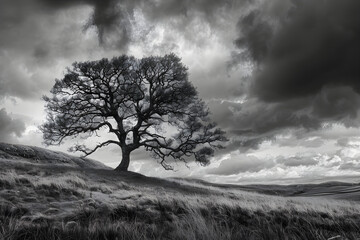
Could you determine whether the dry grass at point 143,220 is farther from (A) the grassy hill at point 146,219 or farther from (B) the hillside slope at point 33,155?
(B) the hillside slope at point 33,155

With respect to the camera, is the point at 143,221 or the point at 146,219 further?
the point at 146,219

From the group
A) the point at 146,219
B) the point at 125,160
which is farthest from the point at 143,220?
the point at 125,160

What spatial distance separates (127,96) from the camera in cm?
2406

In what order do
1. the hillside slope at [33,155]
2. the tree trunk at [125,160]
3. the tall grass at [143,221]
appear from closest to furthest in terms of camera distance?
the tall grass at [143,221] < the hillside slope at [33,155] < the tree trunk at [125,160]

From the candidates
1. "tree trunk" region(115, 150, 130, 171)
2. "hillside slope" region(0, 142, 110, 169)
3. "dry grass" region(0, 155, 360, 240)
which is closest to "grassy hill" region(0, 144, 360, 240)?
"dry grass" region(0, 155, 360, 240)

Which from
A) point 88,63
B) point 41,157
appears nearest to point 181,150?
point 88,63

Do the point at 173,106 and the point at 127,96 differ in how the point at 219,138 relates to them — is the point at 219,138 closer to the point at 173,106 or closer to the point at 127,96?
the point at 173,106

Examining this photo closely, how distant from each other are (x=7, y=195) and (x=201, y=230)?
5452 mm

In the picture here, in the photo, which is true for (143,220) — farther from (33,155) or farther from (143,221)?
(33,155)

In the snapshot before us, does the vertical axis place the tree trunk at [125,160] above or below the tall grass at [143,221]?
above

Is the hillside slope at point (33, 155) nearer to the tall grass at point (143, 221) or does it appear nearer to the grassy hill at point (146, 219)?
the grassy hill at point (146, 219)

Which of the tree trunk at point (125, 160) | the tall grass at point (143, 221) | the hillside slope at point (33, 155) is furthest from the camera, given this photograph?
the tree trunk at point (125, 160)

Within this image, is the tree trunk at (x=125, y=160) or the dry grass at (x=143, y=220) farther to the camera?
the tree trunk at (x=125, y=160)

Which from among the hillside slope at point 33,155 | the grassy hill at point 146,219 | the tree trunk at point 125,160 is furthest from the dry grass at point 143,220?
the hillside slope at point 33,155
